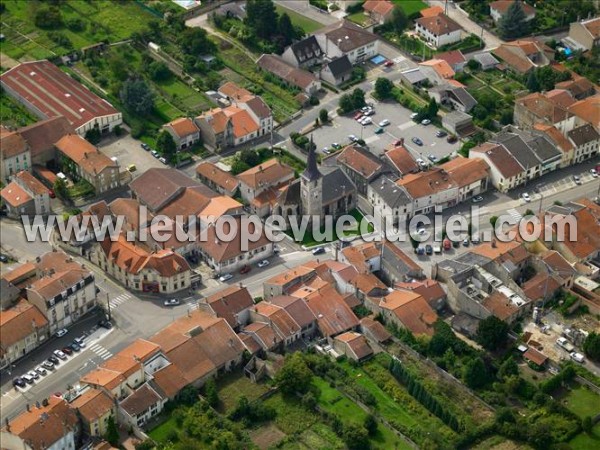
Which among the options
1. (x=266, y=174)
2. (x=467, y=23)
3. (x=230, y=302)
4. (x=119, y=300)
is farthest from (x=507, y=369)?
(x=467, y=23)

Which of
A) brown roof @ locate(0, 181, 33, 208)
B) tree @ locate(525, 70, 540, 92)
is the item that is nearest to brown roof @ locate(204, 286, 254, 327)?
brown roof @ locate(0, 181, 33, 208)

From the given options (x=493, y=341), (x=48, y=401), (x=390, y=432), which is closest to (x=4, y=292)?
(x=48, y=401)

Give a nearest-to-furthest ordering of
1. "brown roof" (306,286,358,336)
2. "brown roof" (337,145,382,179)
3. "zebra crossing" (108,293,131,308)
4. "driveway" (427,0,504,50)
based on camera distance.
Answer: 1. "brown roof" (306,286,358,336)
2. "zebra crossing" (108,293,131,308)
3. "brown roof" (337,145,382,179)
4. "driveway" (427,0,504,50)

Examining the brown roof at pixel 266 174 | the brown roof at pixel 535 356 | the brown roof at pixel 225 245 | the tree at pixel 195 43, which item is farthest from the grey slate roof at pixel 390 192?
the tree at pixel 195 43

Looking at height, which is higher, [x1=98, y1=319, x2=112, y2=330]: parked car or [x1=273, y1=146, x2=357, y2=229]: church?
[x1=273, y1=146, x2=357, y2=229]: church

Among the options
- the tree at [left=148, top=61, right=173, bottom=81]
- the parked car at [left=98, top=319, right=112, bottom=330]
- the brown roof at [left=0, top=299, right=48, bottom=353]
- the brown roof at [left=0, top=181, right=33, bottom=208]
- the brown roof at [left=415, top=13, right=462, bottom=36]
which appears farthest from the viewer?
the brown roof at [left=415, top=13, right=462, bottom=36]

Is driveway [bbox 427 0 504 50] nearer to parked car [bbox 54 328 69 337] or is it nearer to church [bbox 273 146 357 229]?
church [bbox 273 146 357 229]

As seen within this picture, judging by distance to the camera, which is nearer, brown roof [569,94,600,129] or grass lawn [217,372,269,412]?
grass lawn [217,372,269,412]
